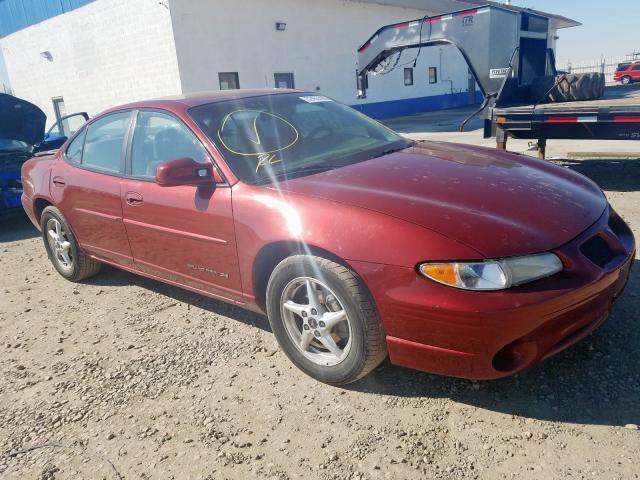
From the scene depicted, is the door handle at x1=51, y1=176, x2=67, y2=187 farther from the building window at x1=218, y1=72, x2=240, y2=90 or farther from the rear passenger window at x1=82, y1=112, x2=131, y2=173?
the building window at x1=218, y1=72, x2=240, y2=90

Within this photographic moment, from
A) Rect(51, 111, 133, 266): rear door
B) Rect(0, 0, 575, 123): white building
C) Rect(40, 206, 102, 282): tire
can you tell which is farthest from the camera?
Rect(0, 0, 575, 123): white building

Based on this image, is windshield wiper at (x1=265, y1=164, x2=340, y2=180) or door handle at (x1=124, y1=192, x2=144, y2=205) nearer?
windshield wiper at (x1=265, y1=164, x2=340, y2=180)

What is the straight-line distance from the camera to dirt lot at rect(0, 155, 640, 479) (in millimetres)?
2135

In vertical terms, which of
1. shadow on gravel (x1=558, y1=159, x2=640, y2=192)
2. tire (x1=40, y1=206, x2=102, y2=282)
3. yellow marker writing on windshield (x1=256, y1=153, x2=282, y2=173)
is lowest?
shadow on gravel (x1=558, y1=159, x2=640, y2=192)

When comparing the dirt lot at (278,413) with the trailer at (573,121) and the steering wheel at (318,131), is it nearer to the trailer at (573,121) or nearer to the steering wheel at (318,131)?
the steering wheel at (318,131)

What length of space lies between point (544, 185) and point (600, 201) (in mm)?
340

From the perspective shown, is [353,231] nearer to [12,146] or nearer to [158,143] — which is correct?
[158,143]

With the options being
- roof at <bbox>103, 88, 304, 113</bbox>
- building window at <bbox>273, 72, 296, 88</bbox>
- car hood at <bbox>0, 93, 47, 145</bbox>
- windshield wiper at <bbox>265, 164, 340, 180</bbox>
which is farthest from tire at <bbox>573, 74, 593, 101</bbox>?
building window at <bbox>273, 72, 296, 88</bbox>

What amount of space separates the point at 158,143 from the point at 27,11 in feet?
66.7

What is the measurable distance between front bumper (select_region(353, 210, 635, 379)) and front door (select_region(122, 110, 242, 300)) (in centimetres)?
100

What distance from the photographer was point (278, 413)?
2.54 m

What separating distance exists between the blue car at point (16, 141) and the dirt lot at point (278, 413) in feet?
13.2

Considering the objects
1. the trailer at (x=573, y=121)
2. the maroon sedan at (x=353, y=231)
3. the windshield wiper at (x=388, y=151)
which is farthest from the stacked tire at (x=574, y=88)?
the windshield wiper at (x=388, y=151)

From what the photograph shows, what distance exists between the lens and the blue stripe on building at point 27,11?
17234 millimetres
